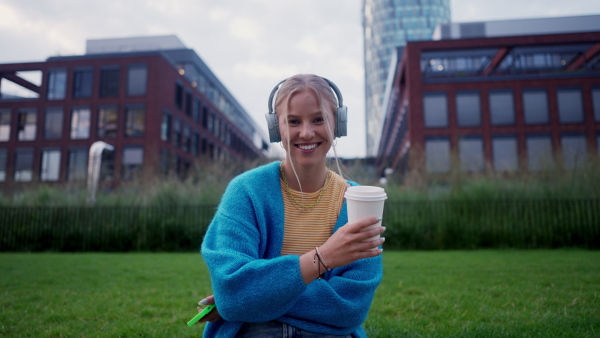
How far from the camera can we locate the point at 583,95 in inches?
1293

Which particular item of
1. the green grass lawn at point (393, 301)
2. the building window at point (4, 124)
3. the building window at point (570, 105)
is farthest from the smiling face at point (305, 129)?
the building window at point (4, 124)

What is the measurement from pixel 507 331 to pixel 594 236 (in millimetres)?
10034

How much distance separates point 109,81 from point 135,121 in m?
4.59

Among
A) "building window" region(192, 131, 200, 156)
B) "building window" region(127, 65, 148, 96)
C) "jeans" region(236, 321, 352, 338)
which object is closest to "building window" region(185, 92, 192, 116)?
"building window" region(192, 131, 200, 156)

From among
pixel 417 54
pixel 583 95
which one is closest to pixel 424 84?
pixel 417 54

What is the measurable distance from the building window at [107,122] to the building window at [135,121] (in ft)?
3.34

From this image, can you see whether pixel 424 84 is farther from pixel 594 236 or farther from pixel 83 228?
pixel 83 228

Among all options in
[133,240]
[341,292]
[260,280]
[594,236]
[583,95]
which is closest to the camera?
[260,280]

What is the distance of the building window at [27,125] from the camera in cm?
3606

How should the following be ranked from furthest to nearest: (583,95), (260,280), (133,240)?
(583,95) → (133,240) → (260,280)

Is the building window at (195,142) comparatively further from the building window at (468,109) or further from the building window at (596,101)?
the building window at (596,101)

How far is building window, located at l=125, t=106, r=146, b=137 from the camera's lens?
114ft

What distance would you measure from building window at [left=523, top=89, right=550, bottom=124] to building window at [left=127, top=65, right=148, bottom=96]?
32122 mm

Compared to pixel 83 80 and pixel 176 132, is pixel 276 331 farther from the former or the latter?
pixel 83 80
